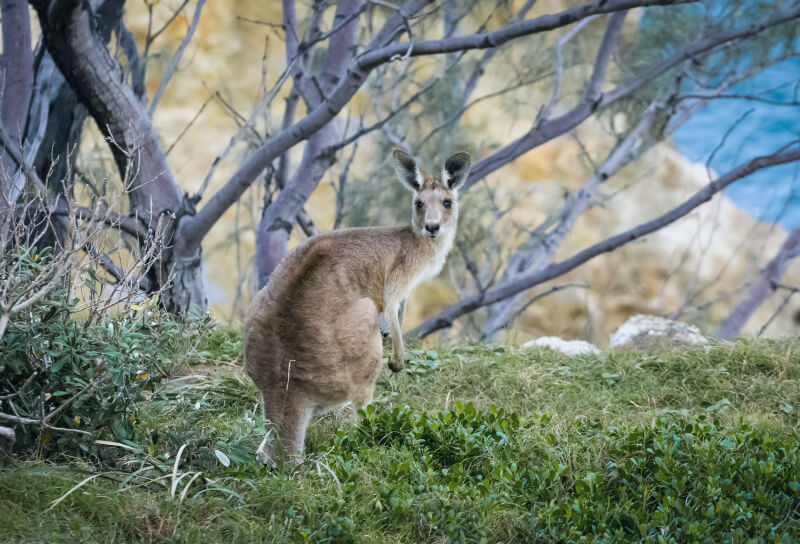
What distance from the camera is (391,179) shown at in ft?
30.5

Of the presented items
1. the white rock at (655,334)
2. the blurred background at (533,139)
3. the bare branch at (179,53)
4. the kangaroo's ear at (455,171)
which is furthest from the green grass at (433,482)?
the blurred background at (533,139)

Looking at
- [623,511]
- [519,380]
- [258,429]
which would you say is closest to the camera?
[623,511]

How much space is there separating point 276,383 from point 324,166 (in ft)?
11.9

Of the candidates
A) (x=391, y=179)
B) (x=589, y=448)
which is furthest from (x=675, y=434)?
(x=391, y=179)

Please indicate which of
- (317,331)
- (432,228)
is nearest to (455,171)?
(432,228)

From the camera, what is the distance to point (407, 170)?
15.1 feet

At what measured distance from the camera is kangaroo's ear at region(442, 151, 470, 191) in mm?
4641

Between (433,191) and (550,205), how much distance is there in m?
7.29

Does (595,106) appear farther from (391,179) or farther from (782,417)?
(782,417)

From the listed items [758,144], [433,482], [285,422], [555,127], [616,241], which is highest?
[758,144]

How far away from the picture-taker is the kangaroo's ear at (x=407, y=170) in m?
4.53

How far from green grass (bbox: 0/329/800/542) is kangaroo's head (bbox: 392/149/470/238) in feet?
3.60

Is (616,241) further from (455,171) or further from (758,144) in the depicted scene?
(758,144)

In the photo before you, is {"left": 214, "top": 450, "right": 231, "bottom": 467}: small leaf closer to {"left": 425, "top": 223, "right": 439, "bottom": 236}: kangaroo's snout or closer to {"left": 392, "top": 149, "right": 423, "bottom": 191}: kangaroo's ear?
{"left": 425, "top": 223, "right": 439, "bottom": 236}: kangaroo's snout
